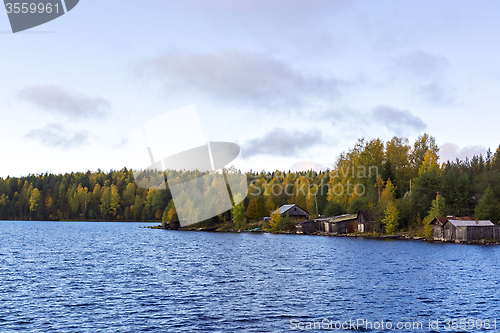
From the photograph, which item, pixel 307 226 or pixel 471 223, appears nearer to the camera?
pixel 471 223

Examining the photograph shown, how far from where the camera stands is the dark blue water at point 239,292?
1101 inches

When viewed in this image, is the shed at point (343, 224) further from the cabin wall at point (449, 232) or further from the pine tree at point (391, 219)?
the cabin wall at point (449, 232)

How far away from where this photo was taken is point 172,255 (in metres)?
68.5

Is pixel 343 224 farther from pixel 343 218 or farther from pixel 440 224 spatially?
pixel 440 224

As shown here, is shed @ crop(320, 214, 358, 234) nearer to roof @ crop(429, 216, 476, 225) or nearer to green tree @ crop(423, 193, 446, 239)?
green tree @ crop(423, 193, 446, 239)

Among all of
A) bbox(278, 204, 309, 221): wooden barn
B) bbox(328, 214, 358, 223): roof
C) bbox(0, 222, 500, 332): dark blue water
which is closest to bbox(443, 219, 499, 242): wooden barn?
bbox(0, 222, 500, 332): dark blue water

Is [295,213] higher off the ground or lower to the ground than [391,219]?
higher

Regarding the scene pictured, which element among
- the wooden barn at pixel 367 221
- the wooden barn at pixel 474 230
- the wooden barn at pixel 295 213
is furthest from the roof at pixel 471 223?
the wooden barn at pixel 295 213

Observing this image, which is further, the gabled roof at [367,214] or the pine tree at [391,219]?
the gabled roof at [367,214]

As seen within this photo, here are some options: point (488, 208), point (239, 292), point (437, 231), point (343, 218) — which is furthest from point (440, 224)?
point (239, 292)

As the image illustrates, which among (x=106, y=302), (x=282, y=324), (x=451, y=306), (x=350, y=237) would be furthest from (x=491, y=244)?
(x=106, y=302)

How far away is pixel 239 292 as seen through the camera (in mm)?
37031

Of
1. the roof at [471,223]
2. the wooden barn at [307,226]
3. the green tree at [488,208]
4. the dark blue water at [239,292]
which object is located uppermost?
the green tree at [488,208]

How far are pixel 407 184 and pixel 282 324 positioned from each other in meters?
110
